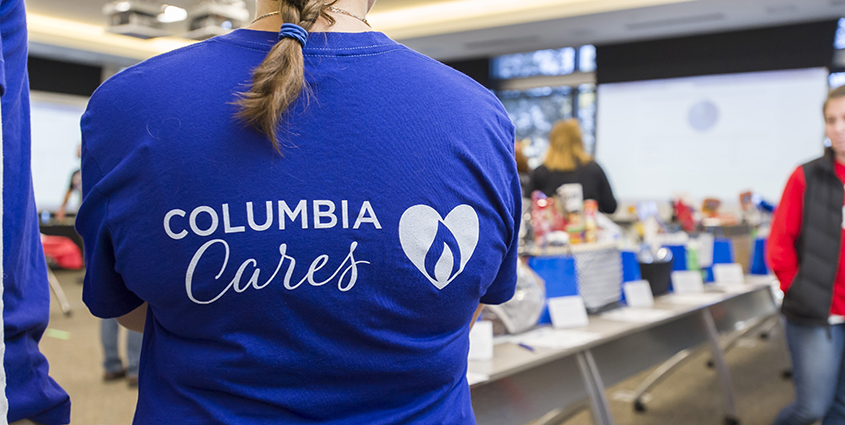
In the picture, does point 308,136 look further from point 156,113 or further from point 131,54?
point 131,54

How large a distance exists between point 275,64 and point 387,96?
0.12 meters

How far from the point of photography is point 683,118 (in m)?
7.66

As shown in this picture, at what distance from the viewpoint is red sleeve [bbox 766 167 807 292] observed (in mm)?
2041

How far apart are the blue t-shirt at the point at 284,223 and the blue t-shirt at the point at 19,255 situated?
6cm

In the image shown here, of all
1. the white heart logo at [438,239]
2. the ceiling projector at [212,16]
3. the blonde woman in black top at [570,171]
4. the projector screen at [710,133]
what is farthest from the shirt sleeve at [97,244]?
the projector screen at [710,133]

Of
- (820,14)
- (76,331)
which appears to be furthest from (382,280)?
(820,14)

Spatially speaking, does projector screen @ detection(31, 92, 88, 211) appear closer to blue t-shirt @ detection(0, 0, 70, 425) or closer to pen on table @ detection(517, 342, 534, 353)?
pen on table @ detection(517, 342, 534, 353)

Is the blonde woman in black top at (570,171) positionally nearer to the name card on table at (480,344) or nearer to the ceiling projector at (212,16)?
the name card on table at (480,344)

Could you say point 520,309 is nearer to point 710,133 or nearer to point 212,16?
point 212,16

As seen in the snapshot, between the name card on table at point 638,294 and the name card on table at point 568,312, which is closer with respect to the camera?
the name card on table at point 568,312

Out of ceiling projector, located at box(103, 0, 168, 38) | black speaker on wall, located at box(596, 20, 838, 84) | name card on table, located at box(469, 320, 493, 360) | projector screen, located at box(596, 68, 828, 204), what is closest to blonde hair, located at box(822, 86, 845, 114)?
name card on table, located at box(469, 320, 493, 360)

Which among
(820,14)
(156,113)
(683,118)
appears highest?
(820,14)

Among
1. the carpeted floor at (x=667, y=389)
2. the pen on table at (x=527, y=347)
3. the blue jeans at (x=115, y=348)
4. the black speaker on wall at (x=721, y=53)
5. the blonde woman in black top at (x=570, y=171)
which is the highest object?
the black speaker on wall at (x=721, y=53)

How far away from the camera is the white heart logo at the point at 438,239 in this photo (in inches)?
25.9
